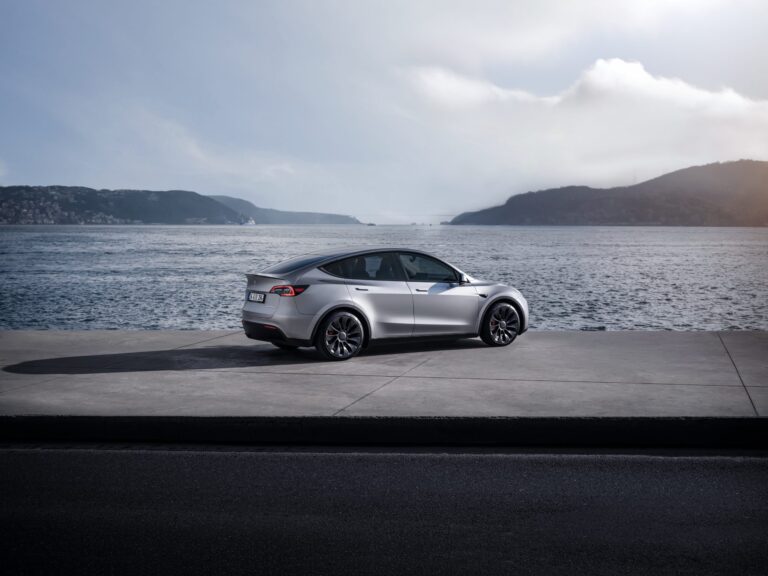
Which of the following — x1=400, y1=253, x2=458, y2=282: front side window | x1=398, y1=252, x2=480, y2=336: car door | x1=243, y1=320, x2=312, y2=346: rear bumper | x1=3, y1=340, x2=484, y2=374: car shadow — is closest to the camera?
x1=3, y1=340, x2=484, y2=374: car shadow

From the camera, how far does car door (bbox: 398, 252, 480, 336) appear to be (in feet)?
38.8

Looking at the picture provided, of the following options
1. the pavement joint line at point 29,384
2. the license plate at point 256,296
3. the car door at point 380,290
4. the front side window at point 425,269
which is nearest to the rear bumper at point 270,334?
the license plate at point 256,296

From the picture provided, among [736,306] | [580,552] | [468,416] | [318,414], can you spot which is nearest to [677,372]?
[468,416]

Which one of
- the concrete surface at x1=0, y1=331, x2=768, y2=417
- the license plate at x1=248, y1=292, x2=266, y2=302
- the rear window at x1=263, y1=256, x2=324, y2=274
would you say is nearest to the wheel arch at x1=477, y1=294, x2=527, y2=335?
the concrete surface at x1=0, y1=331, x2=768, y2=417

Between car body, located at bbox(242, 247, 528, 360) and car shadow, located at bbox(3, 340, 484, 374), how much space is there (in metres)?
0.32

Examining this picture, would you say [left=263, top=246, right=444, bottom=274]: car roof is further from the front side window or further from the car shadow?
the car shadow

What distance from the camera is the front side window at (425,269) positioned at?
12000mm

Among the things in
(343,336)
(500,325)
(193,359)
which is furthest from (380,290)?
(193,359)

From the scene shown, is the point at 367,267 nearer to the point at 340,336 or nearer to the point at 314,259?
the point at 314,259

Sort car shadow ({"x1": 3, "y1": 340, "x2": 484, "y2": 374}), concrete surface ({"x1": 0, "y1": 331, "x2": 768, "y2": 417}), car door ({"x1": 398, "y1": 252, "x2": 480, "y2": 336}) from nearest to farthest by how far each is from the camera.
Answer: concrete surface ({"x1": 0, "y1": 331, "x2": 768, "y2": 417}) → car shadow ({"x1": 3, "y1": 340, "x2": 484, "y2": 374}) → car door ({"x1": 398, "y1": 252, "x2": 480, "y2": 336})

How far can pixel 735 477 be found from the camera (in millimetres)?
5996

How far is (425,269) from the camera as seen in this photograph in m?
12.1

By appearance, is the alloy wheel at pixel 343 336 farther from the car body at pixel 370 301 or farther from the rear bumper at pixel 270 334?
the rear bumper at pixel 270 334

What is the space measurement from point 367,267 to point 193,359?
106 inches
